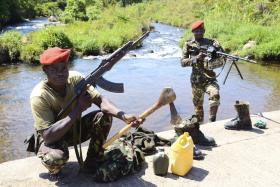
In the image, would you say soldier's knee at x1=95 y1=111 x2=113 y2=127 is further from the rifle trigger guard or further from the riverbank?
the riverbank

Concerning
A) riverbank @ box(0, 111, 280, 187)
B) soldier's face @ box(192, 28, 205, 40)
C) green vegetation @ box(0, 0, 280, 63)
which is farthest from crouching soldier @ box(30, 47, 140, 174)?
green vegetation @ box(0, 0, 280, 63)

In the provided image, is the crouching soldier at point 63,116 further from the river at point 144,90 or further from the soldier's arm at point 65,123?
the river at point 144,90

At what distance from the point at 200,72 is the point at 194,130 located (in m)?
1.85

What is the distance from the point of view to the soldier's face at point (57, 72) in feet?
13.2

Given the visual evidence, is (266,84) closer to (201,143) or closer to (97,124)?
(201,143)

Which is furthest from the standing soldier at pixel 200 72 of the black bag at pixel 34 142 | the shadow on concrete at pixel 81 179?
the black bag at pixel 34 142

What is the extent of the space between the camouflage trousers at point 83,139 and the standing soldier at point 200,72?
9.28ft

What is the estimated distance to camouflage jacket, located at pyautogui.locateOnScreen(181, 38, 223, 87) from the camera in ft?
23.2

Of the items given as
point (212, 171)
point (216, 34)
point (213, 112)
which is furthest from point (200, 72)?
point (216, 34)

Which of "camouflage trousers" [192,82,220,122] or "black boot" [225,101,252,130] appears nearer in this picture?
"black boot" [225,101,252,130]

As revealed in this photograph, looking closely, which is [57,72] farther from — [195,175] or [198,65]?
[198,65]

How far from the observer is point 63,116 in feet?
14.0

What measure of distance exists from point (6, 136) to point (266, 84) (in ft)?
27.4

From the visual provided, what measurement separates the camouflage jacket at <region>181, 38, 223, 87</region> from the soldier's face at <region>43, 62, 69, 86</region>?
338 cm
